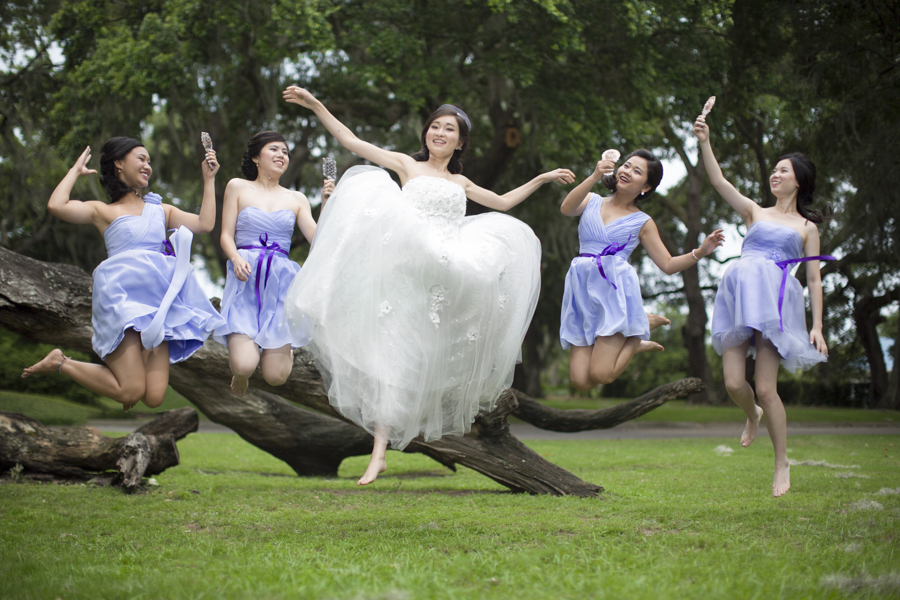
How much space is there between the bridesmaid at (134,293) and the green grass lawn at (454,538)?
112 centimetres

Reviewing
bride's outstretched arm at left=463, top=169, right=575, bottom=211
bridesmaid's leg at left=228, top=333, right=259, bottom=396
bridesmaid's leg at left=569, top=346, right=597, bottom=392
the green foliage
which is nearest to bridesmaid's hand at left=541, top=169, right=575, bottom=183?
bride's outstretched arm at left=463, top=169, right=575, bottom=211

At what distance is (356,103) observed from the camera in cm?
1578

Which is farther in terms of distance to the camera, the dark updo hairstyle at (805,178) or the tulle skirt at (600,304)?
the dark updo hairstyle at (805,178)

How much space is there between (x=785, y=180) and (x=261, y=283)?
4.23 metres

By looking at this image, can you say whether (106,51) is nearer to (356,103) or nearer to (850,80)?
(356,103)

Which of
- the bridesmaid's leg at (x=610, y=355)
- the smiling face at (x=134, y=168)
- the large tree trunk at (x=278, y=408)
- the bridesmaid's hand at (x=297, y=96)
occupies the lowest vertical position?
the large tree trunk at (x=278, y=408)

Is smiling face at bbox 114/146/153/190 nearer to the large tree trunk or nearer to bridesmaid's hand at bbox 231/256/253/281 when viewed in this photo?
bridesmaid's hand at bbox 231/256/253/281

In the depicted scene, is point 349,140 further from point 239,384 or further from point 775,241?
point 775,241

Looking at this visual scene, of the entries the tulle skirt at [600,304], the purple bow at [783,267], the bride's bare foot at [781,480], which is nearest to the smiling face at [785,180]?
the purple bow at [783,267]

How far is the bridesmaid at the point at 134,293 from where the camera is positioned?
5.18 meters

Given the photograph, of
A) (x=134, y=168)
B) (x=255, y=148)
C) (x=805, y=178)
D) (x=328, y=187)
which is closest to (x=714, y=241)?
(x=805, y=178)

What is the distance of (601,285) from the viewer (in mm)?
5977

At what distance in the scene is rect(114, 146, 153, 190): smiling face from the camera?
5559mm

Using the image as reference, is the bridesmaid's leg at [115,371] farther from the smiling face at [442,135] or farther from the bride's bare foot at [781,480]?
the bride's bare foot at [781,480]
